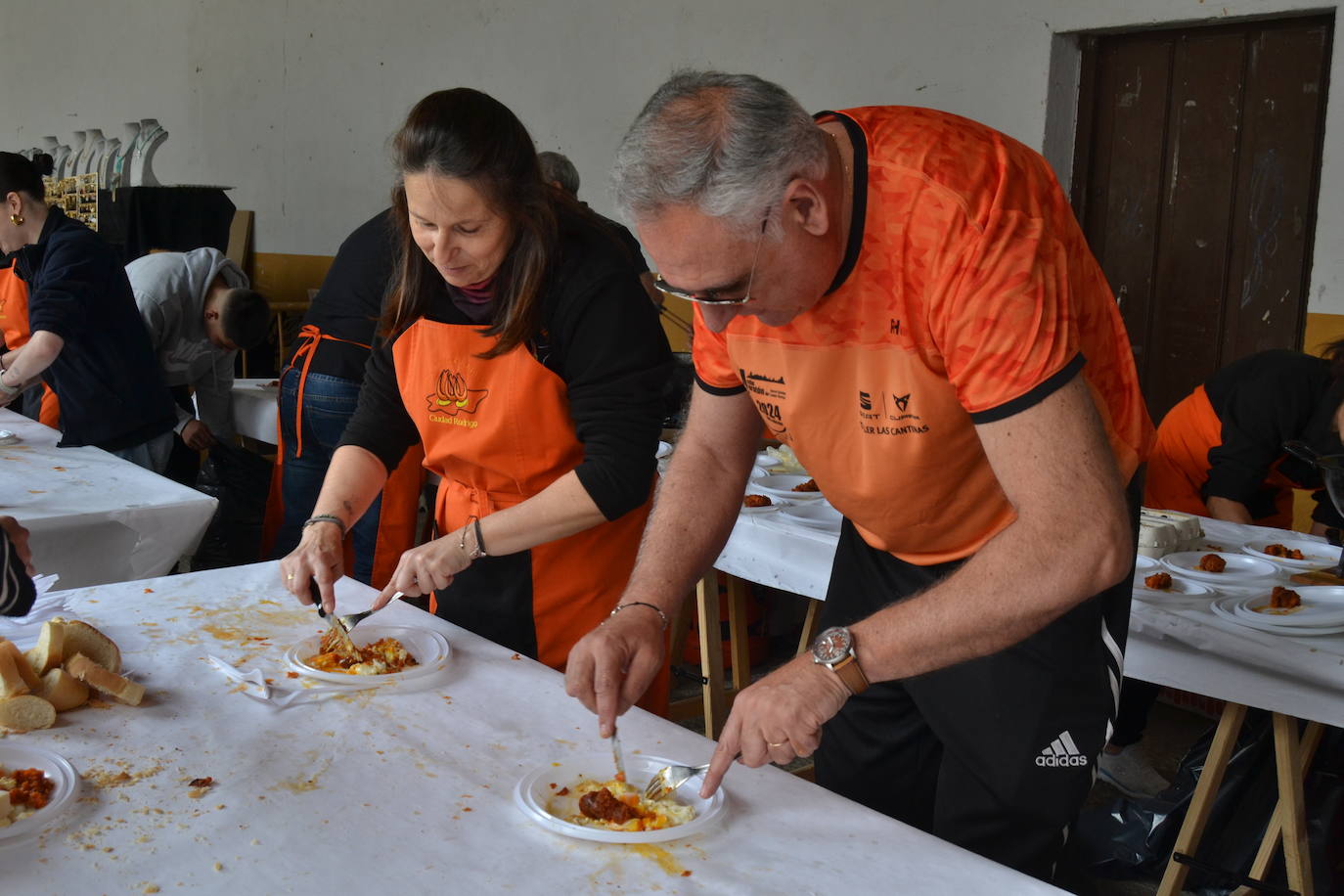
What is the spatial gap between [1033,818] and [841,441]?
59 cm

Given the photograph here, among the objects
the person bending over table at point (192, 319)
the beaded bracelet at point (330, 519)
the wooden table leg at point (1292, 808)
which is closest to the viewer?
the beaded bracelet at point (330, 519)

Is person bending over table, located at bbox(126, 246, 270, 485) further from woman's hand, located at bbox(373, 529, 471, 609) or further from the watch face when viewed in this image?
the watch face

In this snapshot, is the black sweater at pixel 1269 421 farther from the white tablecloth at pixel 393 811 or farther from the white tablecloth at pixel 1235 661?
the white tablecloth at pixel 393 811

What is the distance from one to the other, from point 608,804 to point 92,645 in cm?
86

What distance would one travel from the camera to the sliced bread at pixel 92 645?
5.64 ft

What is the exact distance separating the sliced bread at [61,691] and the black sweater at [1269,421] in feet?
10.1

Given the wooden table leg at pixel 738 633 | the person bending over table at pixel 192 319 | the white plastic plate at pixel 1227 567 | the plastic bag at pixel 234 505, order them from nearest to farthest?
the white plastic plate at pixel 1227 567 → the wooden table leg at pixel 738 633 → the plastic bag at pixel 234 505 → the person bending over table at pixel 192 319

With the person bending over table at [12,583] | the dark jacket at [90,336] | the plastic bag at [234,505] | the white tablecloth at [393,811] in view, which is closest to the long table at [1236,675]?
the white tablecloth at [393,811]

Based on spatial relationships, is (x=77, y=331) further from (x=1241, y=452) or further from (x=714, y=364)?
(x=1241, y=452)

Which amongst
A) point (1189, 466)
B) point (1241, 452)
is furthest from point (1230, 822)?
point (1189, 466)

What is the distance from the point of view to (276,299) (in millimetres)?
10016

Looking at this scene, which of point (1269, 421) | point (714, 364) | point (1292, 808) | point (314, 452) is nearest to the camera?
point (714, 364)

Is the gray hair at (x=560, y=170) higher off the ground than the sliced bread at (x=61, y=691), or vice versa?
the gray hair at (x=560, y=170)

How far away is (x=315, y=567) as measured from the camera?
2021 mm
